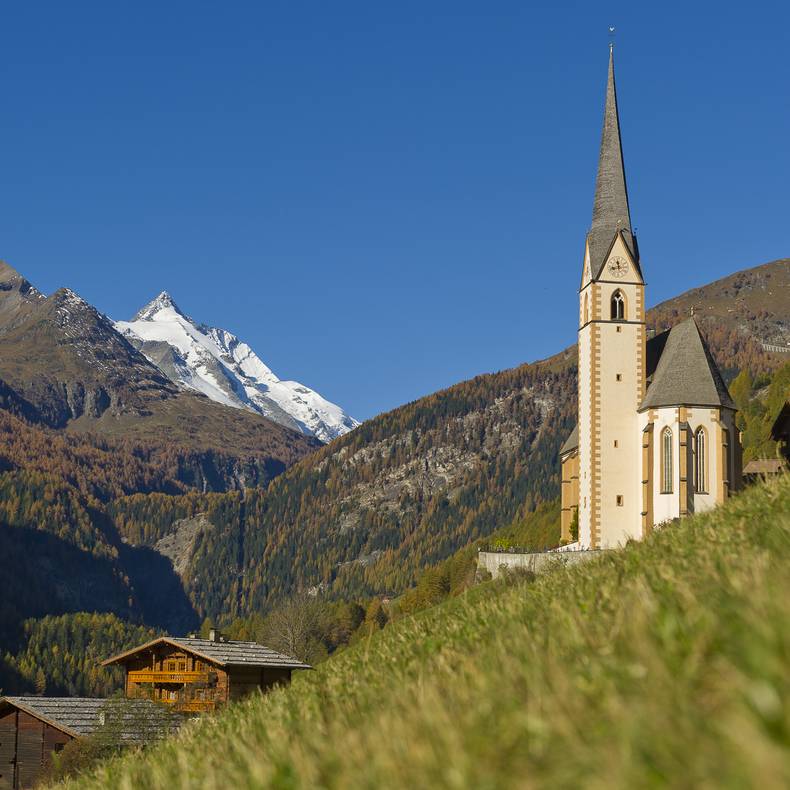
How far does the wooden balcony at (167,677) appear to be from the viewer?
53844 mm

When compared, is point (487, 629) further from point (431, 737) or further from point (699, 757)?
point (699, 757)

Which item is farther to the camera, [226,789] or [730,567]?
[730,567]

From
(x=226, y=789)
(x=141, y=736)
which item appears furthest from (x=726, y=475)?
(x=226, y=789)

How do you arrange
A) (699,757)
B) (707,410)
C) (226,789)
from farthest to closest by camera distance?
(707,410), (226,789), (699,757)

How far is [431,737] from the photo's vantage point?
8664mm

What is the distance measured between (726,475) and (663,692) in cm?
6633

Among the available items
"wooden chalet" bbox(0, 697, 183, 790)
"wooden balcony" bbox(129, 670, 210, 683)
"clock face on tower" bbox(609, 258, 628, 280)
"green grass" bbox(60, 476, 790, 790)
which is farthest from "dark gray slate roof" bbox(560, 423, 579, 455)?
"green grass" bbox(60, 476, 790, 790)

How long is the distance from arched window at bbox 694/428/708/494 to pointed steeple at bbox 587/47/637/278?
11.6 meters

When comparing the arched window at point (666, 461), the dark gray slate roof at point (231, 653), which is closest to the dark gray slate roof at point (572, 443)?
the arched window at point (666, 461)

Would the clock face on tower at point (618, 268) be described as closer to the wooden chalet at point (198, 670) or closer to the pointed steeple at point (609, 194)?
the pointed steeple at point (609, 194)

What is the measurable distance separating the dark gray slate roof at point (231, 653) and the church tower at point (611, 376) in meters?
23.9

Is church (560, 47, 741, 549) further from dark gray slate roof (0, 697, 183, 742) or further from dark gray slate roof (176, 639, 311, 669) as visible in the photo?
dark gray slate roof (0, 697, 183, 742)

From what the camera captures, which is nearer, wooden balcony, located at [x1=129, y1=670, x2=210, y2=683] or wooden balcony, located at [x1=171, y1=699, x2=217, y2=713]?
wooden balcony, located at [x1=171, y1=699, x2=217, y2=713]

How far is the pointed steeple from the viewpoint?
255 ft
